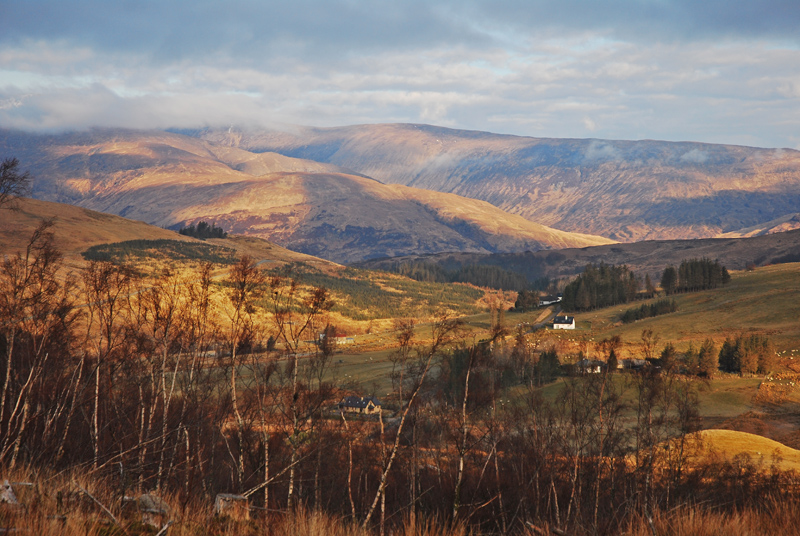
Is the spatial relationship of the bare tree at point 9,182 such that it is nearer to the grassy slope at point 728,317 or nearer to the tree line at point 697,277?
the grassy slope at point 728,317

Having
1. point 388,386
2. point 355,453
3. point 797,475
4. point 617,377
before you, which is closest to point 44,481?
point 355,453

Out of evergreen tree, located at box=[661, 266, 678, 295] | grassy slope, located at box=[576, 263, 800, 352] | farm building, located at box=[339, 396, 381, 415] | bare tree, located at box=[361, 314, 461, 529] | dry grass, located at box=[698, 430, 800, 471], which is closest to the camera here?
bare tree, located at box=[361, 314, 461, 529]

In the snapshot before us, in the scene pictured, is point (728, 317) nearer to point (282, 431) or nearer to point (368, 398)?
point (368, 398)

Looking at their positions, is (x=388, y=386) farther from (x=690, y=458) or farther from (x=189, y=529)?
(x=189, y=529)

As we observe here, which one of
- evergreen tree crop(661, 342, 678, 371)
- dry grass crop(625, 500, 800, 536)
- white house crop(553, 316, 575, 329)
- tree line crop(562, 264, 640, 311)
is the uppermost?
dry grass crop(625, 500, 800, 536)

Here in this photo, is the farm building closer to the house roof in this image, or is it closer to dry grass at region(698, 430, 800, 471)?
the house roof

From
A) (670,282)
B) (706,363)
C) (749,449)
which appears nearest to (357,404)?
(749,449)

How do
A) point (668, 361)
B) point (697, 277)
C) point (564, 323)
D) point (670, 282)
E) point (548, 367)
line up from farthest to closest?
1. point (670, 282)
2. point (697, 277)
3. point (564, 323)
4. point (548, 367)
5. point (668, 361)

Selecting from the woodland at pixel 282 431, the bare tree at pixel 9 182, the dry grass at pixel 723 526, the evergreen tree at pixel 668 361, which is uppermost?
the bare tree at pixel 9 182

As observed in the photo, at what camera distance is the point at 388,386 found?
9719 cm

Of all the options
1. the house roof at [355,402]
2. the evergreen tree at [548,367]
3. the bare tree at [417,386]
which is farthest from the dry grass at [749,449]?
the house roof at [355,402]

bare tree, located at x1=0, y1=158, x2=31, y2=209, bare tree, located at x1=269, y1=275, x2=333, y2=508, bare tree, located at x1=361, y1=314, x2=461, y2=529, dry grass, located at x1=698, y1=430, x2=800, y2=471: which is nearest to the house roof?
dry grass, located at x1=698, y1=430, x2=800, y2=471

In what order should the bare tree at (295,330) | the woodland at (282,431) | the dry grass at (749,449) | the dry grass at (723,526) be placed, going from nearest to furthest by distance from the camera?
1. the dry grass at (723,526)
2. the woodland at (282,431)
3. the bare tree at (295,330)
4. the dry grass at (749,449)

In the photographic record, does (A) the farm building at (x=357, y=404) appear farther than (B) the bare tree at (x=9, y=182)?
Yes
